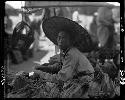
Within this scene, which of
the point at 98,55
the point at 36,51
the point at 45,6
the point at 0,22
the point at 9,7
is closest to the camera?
the point at 0,22

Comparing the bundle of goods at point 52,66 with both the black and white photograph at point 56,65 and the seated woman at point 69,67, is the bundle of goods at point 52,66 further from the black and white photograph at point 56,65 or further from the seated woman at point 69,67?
the seated woman at point 69,67

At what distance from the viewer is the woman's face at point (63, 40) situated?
224 inches

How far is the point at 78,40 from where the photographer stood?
594 cm

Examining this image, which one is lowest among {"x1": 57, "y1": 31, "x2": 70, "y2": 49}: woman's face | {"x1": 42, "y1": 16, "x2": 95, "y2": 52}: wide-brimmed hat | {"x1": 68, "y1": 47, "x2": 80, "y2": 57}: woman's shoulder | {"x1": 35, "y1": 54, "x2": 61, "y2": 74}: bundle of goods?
{"x1": 35, "y1": 54, "x2": 61, "y2": 74}: bundle of goods

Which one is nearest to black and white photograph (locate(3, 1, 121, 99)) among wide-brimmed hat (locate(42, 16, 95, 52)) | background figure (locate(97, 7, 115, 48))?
wide-brimmed hat (locate(42, 16, 95, 52))

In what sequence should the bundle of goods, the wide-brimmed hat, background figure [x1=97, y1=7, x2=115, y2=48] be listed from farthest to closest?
background figure [x1=97, y1=7, x2=115, y2=48], the bundle of goods, the wide-brimmed hat

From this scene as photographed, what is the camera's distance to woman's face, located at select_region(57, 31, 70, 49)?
18.7ft

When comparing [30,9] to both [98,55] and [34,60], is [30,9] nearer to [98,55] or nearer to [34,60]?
[34,60]

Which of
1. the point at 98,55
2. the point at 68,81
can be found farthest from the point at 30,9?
the point at 98,55

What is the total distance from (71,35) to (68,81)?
0.70 meters

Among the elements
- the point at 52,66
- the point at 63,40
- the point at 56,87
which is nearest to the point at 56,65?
the point at 52,66

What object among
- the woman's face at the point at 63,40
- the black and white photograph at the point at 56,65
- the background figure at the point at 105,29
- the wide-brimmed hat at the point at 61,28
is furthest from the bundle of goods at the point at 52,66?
the background figure at the point at 105,29

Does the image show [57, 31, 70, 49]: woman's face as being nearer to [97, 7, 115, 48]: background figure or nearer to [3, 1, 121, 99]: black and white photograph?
[3, 1, 121, 99]: black and white photograph

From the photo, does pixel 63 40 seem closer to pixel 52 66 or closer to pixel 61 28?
pixel 61 28
